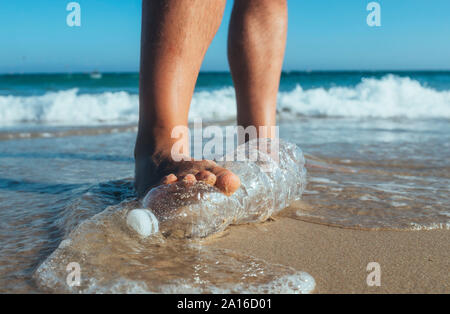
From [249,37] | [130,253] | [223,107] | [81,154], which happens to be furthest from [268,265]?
[223,107]

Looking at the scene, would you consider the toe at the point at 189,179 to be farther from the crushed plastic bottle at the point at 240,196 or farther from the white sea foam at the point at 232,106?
the white sea foam at the point at 232,106

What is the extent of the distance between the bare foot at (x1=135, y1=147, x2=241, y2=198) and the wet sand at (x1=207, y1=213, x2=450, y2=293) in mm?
178

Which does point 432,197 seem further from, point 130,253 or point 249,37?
point 130,253

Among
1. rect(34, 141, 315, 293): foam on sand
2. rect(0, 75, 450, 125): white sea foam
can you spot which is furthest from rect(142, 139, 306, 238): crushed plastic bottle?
rect(0, 75, 450, 125): white sea foam

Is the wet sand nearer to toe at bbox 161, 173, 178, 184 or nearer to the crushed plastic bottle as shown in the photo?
the crushed plastic bottle

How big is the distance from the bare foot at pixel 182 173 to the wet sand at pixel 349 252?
178 millimetres

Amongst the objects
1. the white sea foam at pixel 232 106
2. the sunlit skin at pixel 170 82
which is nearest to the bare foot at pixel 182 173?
the sunlit skin at pixel 170 82

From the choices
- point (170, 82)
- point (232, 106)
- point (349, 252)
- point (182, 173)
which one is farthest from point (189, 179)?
point (232, 106)

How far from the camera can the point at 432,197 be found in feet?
5.72

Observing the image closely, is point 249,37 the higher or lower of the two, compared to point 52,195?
higher

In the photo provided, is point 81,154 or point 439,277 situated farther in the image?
point 81,154

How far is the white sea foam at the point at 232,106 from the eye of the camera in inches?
281

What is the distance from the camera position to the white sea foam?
7137mm

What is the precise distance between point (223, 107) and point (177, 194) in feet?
25.9
